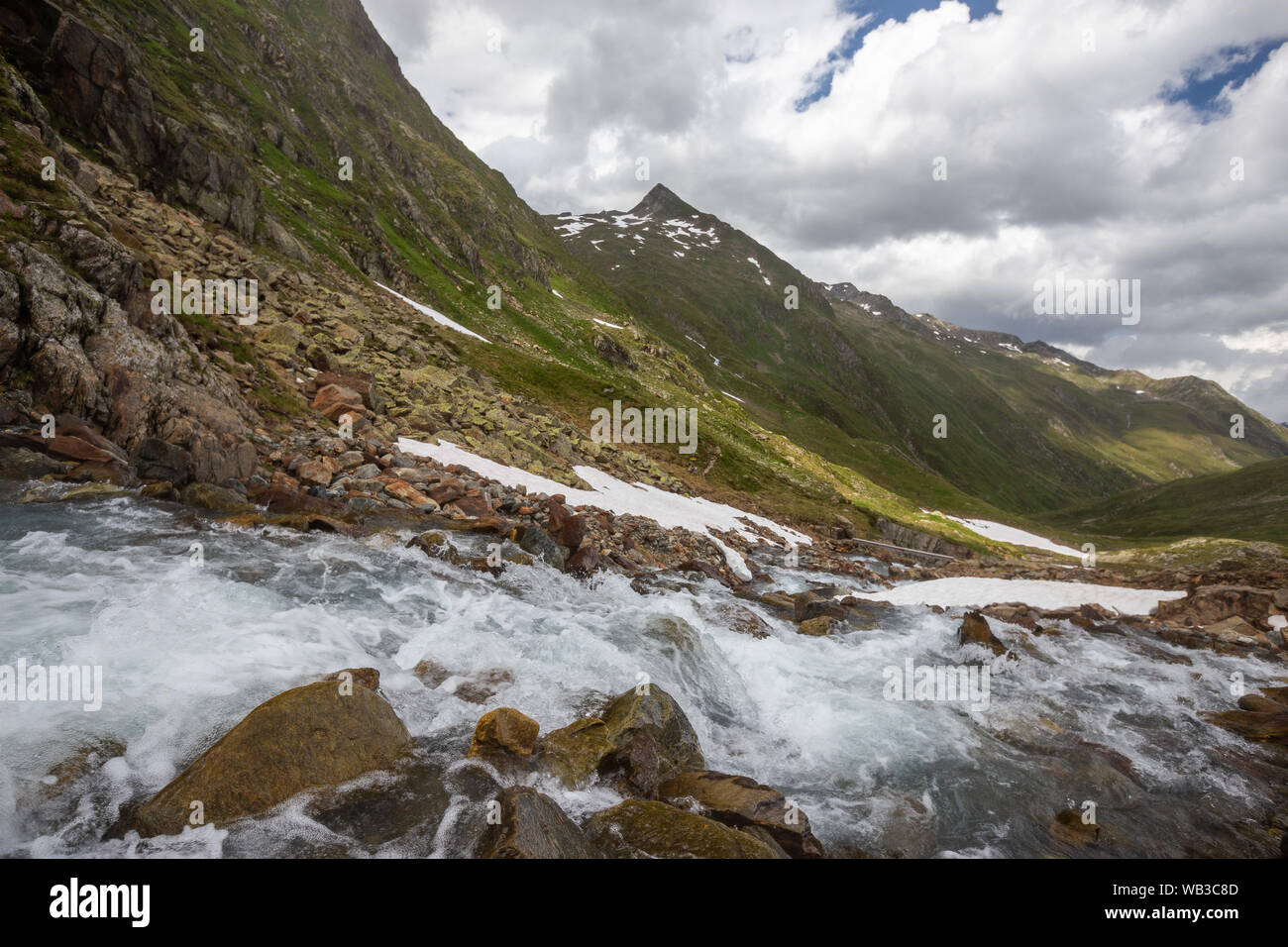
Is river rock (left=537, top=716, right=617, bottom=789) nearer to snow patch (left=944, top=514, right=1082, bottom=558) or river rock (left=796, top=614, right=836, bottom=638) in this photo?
river rock (left=796, top=614, right=836, bottom=638)

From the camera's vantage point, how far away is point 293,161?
203 feet

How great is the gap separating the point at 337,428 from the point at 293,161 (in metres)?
58.0

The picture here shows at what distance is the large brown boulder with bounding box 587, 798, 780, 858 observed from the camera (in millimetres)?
6844

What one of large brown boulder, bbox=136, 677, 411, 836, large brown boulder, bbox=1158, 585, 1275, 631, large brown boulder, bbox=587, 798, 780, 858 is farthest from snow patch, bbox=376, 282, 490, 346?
large brown boulder, bbox=1158, 585, 1275, 631

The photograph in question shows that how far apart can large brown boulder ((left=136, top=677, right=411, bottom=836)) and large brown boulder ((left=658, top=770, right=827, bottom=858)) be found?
4.44 meters

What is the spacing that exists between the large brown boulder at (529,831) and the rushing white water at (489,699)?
1.98 feet

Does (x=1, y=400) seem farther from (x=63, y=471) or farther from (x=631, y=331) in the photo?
(x=631, y=331)

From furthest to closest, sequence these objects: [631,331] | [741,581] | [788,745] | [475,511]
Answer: [631,331] → [741,581] → [475,511] → [788,745]

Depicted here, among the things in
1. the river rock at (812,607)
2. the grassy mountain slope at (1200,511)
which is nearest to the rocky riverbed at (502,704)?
the river rock at (812,607)

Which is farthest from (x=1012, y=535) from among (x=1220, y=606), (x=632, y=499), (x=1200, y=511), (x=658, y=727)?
(x=658, y=727)

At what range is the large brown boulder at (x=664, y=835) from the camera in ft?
22.5
